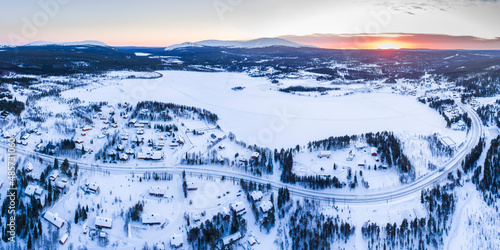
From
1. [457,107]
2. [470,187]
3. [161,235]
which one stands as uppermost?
[457,107]

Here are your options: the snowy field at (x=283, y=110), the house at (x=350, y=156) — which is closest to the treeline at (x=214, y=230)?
the house at (x=350, y=156)

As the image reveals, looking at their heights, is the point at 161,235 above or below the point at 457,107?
below

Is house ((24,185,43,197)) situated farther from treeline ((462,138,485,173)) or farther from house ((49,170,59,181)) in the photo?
treeline ((462,138,485,173))

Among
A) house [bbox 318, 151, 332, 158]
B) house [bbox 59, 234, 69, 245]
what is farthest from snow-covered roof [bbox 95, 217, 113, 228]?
house [bbox 318, 151, 332, 158]

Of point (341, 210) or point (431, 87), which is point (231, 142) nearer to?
point (341, 210)

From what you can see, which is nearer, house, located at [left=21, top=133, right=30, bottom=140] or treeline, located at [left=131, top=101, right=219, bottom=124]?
house, located at [left=21, top=133, right=30, bottom=140]

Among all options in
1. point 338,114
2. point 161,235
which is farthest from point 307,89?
point 161,235

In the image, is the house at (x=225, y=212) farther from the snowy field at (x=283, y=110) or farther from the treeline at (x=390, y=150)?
the treeline at (x=390, y=150)
